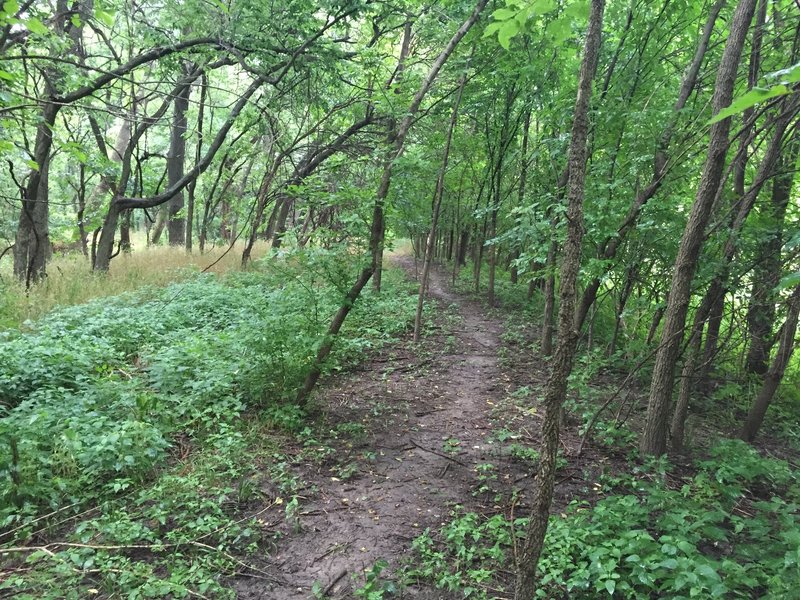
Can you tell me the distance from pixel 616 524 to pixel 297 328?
3.51m

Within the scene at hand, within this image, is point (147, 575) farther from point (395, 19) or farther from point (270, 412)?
point (395, 19)

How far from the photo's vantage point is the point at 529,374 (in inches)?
275

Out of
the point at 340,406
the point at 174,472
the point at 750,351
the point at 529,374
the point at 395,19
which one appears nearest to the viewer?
the point at 174,472

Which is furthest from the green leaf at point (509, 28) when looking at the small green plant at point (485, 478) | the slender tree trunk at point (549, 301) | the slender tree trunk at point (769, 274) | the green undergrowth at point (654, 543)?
the slender tree trunk at point (549, 301)

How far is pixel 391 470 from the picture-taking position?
4.32 metres

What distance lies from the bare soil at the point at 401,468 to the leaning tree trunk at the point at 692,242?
0.78 meters

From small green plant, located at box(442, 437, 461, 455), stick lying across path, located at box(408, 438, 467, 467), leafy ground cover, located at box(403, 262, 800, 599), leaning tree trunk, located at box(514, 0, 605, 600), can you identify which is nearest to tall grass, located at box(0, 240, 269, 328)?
stick lying across path, located at box(408, 438, 467, 467)

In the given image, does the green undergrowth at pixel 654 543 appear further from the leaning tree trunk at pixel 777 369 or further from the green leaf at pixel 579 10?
the green leaf at pixel 579 10

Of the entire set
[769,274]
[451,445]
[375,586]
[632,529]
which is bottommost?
[375,586]

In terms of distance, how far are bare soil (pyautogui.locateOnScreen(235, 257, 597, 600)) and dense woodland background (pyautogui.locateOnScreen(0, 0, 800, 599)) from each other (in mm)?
319

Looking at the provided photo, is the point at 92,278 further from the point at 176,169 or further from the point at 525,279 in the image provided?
the point at 525,279

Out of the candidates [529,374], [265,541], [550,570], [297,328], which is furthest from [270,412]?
[529,374]

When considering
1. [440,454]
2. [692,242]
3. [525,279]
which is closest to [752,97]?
[692,242]

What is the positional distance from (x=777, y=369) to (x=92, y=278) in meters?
11.6
